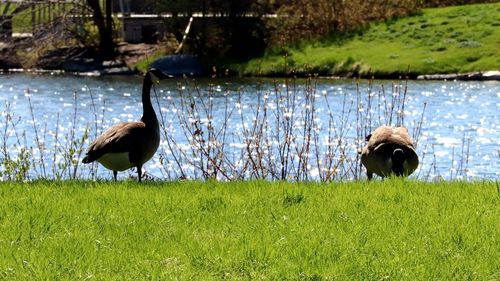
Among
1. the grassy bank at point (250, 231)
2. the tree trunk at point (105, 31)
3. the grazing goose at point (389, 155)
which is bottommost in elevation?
the tree trunk at point (105, 31)

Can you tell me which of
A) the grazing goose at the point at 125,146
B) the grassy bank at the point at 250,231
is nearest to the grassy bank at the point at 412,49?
the grazing goose at the point at 125,146

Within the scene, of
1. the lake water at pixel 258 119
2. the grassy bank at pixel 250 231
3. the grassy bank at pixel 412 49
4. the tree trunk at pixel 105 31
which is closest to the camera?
the grassy bank at pixel 250 231

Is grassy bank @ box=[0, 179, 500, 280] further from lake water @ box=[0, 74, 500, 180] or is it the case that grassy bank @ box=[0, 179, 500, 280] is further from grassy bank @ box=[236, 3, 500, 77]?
grassy bank @ box=[236, 3, 500, 77]

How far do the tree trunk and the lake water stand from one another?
21.3 feet

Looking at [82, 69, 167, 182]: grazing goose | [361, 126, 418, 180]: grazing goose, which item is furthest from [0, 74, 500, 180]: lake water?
[82, 69, 167, 182]: grazing goose

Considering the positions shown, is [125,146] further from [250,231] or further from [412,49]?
[412,49]

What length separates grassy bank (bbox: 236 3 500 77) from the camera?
55.7 metres

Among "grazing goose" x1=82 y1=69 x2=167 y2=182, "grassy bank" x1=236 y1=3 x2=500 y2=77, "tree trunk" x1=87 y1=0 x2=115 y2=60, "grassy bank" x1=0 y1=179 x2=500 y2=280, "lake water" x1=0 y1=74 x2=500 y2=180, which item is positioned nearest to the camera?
"grassy bank" x1=0 y1=179 x2=500 y2=280

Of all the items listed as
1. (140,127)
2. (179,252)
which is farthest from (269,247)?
(140,127)

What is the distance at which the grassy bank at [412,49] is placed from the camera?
55.7 meters

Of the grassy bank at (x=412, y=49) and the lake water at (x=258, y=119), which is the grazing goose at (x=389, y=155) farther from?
the grassy bank at (x=412, y=49)

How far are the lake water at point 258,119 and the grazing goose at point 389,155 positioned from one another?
5.82 ft

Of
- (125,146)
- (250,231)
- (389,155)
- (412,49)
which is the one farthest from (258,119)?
(412,49)

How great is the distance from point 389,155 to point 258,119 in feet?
26.7
